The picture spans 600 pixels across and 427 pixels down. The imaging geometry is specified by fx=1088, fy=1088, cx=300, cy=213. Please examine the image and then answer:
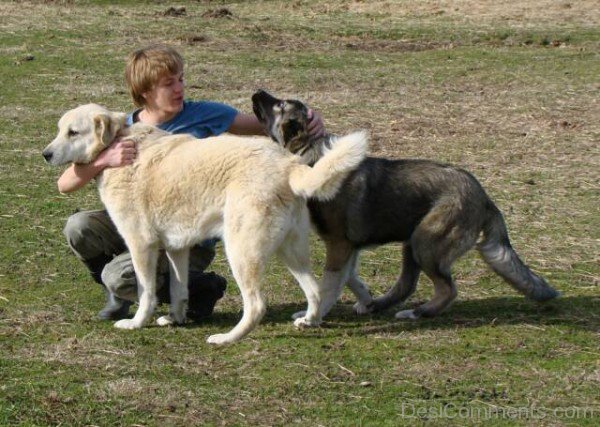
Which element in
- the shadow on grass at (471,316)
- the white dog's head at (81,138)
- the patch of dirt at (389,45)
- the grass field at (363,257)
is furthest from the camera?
the patch of dirt at (389,45)

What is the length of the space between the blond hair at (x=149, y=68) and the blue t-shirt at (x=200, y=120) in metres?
0.21

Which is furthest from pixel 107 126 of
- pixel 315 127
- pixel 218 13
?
pixel 218 13

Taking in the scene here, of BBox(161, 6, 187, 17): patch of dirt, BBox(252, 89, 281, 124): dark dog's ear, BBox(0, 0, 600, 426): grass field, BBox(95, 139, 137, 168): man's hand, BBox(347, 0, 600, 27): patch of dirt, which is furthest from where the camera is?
BBox(161, 6, 187, 17): patch of dirt

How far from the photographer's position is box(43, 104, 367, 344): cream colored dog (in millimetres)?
5383

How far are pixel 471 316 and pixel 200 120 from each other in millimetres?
1902

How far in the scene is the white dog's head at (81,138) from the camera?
5832 millimetres

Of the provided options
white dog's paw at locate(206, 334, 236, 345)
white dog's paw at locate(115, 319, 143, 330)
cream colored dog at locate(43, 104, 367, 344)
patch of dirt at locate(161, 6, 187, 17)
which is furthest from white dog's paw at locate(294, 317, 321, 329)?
patch of dirt at locate(161, 6, 187, 17)

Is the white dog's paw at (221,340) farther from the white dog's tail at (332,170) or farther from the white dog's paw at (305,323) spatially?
the white dog's tail at (332,170)

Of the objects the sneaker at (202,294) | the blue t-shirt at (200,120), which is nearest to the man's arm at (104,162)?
the blue t-shirt at (200,120)

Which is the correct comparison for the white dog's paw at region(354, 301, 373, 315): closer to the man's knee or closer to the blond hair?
the man's knee

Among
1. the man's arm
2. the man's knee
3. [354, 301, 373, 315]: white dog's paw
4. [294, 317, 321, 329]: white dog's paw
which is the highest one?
the man's arm

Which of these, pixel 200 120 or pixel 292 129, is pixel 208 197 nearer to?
pixel 200 120

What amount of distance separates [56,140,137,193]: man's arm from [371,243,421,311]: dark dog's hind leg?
1.66m

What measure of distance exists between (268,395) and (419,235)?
5.00 ft
